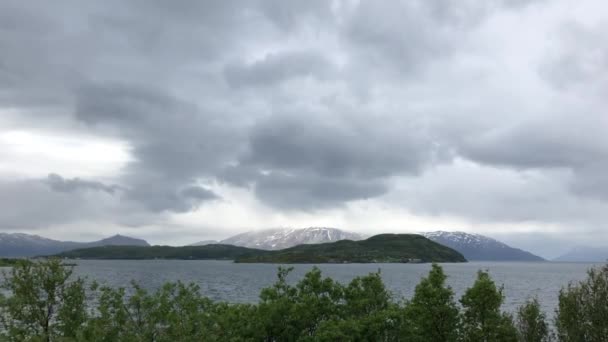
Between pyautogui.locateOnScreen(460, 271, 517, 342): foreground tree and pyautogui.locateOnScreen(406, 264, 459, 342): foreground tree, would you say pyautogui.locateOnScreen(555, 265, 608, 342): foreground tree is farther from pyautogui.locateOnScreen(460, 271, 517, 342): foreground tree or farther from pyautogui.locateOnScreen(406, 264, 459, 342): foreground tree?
pyautogui.locateOnScreen(406, 264, 459, 342): foreground tree

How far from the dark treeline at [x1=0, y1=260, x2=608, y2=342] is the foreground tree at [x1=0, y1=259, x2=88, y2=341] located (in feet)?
0.30

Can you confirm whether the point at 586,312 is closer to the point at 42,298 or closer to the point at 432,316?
the point at 432,316

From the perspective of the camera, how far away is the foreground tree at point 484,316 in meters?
47.2

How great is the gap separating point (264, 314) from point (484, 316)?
23.0 metres

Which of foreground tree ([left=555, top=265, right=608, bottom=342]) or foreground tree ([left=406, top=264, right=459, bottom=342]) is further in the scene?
foreground tree ([left=555, top=265, right=608, bottom=342])

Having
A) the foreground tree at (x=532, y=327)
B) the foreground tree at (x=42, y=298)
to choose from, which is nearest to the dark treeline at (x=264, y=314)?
the foreground tree at (x=42, y=298)

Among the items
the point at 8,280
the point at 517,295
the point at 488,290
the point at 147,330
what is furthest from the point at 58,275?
the point at 517,295

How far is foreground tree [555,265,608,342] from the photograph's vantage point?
5843 cm

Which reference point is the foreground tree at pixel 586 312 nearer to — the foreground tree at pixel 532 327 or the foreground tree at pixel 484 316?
the foreground tree at pixel 532 327

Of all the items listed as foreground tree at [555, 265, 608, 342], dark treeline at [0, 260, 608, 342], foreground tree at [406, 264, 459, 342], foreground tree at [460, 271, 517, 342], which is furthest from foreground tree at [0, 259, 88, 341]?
foreground tree at [555, 265, 608, 342]

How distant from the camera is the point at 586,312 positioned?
60.4 meters

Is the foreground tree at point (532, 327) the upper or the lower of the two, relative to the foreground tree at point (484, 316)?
lower

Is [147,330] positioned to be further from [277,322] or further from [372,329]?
[372,329]

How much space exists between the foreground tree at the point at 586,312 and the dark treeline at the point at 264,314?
4.09 ft
